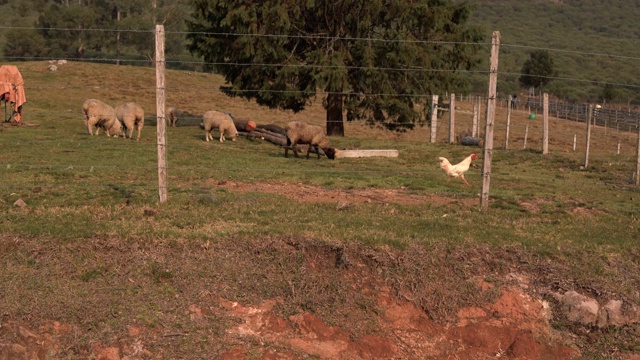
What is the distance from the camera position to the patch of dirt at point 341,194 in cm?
1370

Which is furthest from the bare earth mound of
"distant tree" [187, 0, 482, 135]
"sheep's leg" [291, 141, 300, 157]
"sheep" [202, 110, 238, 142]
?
"distant tree" [187, 0, 482, 135]

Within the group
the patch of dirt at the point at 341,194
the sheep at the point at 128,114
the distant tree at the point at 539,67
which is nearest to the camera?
→ the patch of dirt at the point at 341,194

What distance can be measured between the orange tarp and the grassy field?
6284mm

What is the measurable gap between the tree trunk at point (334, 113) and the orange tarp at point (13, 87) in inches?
409

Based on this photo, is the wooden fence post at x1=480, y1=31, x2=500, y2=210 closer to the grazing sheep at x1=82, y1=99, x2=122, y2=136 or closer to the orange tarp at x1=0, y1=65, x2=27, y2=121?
the grazing sheep at x1=82, y1=99, x2=122, y2=136

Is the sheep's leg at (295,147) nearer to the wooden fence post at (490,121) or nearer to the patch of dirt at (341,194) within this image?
the patch of dirt at (341,194)

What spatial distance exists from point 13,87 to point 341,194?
14.1 m

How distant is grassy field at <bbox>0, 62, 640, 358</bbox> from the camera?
9.34 m

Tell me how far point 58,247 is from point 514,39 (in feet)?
359

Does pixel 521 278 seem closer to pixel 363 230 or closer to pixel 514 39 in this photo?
pixel 363 230

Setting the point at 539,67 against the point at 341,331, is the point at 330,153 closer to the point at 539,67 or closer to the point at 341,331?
the point at 341,331

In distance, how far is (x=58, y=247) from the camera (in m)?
9.93

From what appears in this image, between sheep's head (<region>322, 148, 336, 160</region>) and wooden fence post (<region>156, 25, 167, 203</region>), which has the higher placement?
wooden fence post (<region>156, 25, 167, 203</region>)

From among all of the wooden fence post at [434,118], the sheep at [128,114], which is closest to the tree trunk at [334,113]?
the wooden fence post at [434,118]
